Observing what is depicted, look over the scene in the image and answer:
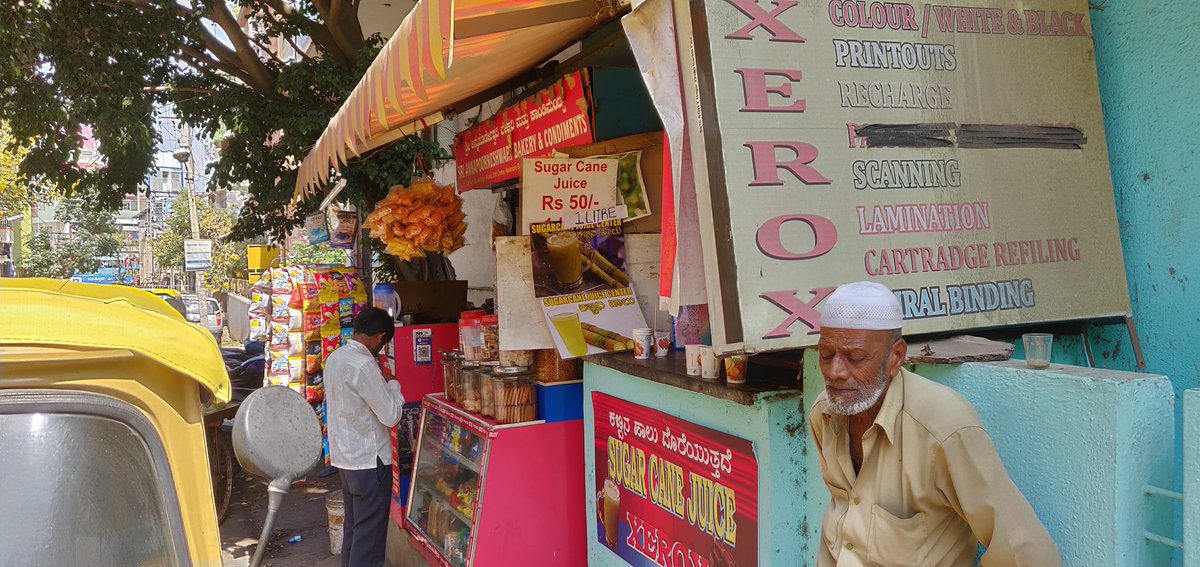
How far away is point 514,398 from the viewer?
454cm

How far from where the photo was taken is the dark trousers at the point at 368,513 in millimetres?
4840

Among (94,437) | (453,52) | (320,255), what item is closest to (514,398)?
(453,52)

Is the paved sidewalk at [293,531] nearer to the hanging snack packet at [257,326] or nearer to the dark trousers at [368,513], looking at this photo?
the dark trousers at [368,513]

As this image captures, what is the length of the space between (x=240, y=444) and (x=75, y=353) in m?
0.46

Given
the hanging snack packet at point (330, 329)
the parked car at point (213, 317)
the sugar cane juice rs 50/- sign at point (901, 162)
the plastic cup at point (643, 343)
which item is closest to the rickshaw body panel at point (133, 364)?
the sugar cane juice rs 50/- sign at point (901, 162)

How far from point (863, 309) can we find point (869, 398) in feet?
0.75

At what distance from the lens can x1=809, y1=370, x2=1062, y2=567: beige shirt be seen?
70.0 inches

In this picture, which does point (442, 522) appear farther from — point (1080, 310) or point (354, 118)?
point (1080, 310)

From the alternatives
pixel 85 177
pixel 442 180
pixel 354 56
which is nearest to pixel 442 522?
pixel 354 56

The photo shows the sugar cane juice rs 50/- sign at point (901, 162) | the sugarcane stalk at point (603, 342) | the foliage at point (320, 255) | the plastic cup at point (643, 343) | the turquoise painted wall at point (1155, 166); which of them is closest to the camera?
the sugar cane juice rs 50/- sign at point (901, 162)

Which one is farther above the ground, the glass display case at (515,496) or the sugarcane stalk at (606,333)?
the sugarcane stalk at (606,333)

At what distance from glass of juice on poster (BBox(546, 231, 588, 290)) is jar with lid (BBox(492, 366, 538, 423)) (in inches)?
25.0

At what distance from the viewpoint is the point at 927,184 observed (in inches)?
104

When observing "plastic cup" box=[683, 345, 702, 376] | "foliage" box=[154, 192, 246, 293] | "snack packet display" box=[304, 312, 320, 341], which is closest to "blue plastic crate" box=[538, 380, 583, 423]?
"plastic cup" box=[683, 345, 702, 376]
